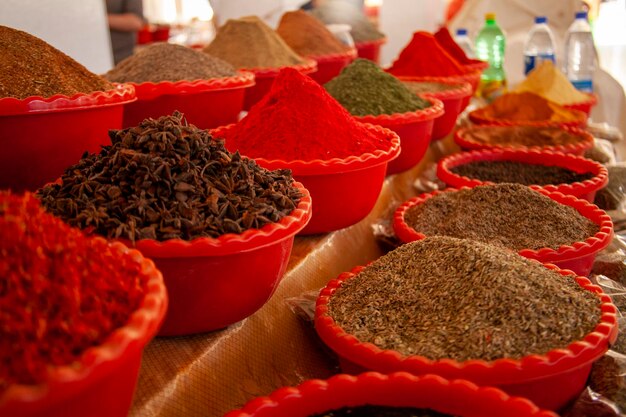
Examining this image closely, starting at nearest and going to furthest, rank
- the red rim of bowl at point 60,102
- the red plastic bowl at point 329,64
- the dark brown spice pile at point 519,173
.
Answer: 1. the red rim of bowl at point 60,102
2. the dark brown spice pile at point 519,173
3. the red plastic bowl at point 329,64

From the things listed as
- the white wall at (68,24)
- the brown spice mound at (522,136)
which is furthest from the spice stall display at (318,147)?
the brown spice mound at (522,136)

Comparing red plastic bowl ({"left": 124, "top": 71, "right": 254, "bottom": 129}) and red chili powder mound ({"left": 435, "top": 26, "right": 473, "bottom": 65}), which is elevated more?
red plastic bowl ({"left": 124, "top": 71, "right": 254, "bottom": 129})

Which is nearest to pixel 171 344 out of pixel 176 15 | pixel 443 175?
pixel 443 175

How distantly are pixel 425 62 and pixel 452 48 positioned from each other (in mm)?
→ 423

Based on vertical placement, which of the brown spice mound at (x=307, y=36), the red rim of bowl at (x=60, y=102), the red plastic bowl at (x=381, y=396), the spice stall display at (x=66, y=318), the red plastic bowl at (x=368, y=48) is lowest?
the red plastic bowl at (x=368, y=48)

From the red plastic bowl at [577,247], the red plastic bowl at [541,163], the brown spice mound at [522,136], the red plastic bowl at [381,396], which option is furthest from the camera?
the brown spice mound at [522,136]

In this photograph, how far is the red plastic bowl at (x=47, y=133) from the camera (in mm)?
896

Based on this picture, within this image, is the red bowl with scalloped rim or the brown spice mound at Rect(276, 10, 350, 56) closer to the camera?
the red bowl with scalloped rim

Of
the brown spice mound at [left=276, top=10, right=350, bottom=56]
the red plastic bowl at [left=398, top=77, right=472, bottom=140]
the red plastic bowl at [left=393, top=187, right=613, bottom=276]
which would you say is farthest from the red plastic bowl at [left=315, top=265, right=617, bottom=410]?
the brown spice mound at [left=276, top=10, right=350, bottom=56]

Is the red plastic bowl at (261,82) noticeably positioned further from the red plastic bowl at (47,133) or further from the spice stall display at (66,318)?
the spice stall display at (66,318)

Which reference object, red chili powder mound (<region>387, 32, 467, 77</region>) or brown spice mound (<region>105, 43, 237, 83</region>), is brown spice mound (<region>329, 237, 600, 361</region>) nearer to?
brown spice mound (<region>105, 43, 237, 83</region>)

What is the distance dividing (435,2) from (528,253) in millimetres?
3940

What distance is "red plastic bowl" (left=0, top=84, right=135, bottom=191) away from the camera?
896 mm

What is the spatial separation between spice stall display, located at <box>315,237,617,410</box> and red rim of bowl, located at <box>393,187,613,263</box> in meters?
0.09
